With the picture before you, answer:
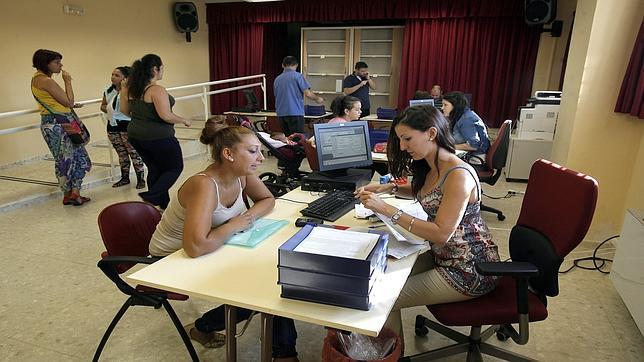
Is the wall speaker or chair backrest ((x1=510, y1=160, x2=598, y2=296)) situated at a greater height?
the wall speaker

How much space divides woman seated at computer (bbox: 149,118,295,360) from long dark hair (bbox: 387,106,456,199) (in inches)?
23.1

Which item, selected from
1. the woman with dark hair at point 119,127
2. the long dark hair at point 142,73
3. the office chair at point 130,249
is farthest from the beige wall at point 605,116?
the woman with dark hair at point 119,127

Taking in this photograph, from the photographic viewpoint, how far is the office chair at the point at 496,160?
3604 mm

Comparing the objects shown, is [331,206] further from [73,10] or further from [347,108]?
[73,10]

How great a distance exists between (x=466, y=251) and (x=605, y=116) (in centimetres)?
196

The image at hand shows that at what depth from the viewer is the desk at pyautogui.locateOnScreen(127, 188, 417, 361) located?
1.16 m

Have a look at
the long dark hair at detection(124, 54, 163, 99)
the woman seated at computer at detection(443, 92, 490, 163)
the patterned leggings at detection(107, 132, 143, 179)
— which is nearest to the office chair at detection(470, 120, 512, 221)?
the woman seated at computer at detection(443, 92, 490, 163)

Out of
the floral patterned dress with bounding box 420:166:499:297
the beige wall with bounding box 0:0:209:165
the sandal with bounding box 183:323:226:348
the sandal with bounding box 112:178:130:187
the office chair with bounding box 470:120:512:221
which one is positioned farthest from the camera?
the beige wall with bounding box 0:0:209:165

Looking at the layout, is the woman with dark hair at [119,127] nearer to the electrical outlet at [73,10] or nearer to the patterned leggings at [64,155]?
the patterned leggings at [64,155]

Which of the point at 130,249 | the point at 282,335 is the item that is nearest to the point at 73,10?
the point at 130,249

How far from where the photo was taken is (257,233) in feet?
5.43

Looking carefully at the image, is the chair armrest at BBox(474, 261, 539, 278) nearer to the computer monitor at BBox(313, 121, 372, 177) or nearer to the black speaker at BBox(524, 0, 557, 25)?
the computer monitor at BBox(313, 121, 372, 177)

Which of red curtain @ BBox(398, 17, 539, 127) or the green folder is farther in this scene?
red curtain @ BBox(398, 17, 539, 127)

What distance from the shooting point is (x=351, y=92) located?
6.04m
